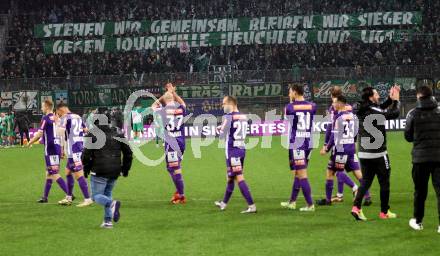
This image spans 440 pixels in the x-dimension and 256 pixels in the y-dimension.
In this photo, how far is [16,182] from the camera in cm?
1861

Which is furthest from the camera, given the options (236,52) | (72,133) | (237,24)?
(237,24)

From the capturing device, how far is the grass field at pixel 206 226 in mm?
9273

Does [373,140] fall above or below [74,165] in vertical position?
above

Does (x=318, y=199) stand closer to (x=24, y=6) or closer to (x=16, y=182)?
(x=16, y=182)

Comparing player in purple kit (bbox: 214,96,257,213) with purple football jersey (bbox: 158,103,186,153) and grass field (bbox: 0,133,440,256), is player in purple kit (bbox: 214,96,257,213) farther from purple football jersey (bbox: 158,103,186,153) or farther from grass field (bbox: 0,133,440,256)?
purple football jersey (bbox: 158,103,186,153)

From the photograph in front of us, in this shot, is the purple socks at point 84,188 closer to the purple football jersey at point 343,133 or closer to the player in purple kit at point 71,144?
the player in purple kit at point 71,144

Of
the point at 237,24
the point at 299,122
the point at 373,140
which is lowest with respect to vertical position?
the point at 373,140

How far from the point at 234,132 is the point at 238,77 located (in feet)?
83.9

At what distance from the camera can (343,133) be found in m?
12.9

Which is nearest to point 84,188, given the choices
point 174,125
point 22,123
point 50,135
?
point 50,135

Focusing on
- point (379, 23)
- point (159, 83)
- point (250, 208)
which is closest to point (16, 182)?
point (250, 208)

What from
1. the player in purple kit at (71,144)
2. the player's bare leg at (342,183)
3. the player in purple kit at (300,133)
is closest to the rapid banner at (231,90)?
the player in purple kit at (71,144)

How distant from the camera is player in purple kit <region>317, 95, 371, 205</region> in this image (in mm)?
12820

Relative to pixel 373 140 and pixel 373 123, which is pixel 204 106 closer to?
pixel 373 123
